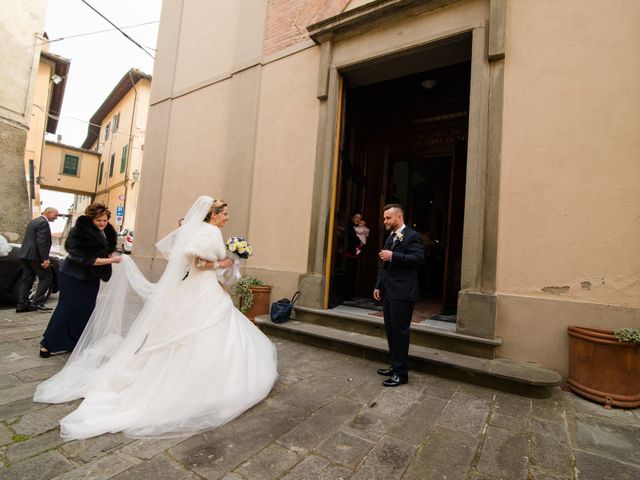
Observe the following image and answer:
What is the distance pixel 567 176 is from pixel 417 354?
2.60 m

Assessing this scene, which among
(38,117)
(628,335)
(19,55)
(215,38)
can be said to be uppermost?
(19,55)

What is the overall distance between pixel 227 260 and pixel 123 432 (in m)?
1.59

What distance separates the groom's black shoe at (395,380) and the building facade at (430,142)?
1.05m

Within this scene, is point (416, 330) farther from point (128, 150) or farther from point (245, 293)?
point (128, 150)

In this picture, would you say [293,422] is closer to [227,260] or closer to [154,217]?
[227,260]

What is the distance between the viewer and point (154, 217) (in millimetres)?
8320

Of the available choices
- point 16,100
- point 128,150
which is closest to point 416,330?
point 16,100

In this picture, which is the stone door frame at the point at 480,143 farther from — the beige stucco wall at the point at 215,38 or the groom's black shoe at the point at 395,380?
the beige stucco wall at the point at 215,38

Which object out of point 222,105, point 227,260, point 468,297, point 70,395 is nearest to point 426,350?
point 468,297

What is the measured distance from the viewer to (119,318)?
152 inches

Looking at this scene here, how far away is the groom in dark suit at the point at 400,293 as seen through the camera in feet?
11.5

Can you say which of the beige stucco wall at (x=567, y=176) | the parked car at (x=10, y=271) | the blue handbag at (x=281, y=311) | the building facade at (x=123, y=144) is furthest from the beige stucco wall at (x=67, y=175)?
the beige stucco wall at (x=567, y=176)

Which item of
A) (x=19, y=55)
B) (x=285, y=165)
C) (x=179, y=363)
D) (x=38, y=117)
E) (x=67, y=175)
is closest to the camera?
(x=179, y=363)

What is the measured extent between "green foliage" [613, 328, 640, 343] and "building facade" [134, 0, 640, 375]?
351 millimetres
